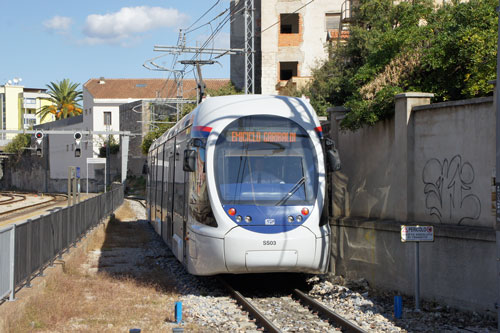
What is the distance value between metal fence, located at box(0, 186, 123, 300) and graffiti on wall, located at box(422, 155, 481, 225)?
251 inches

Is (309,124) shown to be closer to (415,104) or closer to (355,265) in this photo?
(415,104)

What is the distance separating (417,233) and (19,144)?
299 feet

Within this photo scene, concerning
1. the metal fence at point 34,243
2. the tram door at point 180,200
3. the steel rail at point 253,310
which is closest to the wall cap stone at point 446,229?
the steel rail at point 253,310

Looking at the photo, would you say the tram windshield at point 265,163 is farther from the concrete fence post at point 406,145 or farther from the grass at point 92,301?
the grass at point 92,301

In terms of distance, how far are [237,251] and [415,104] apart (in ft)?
12.5

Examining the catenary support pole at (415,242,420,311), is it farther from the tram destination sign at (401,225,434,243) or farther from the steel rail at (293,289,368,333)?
the steel rail at (293,289,368,333)

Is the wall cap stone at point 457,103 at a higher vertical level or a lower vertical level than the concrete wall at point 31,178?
higher

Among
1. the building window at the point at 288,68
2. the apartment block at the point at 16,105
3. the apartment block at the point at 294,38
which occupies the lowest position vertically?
the building window at the point at 288,68

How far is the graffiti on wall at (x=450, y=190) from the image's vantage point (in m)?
10.0

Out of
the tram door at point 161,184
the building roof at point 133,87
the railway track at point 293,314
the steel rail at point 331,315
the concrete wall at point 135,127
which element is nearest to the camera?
the steel rail at point 331,315

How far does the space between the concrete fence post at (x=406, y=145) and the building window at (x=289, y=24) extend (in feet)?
107

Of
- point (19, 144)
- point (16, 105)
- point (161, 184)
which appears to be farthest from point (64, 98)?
point (161, 184)

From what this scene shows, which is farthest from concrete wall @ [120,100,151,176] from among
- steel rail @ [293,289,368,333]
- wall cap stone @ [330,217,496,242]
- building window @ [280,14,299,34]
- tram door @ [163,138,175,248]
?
steel rail @ [293,289,368,333]

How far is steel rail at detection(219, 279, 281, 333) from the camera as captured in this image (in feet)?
29.5
